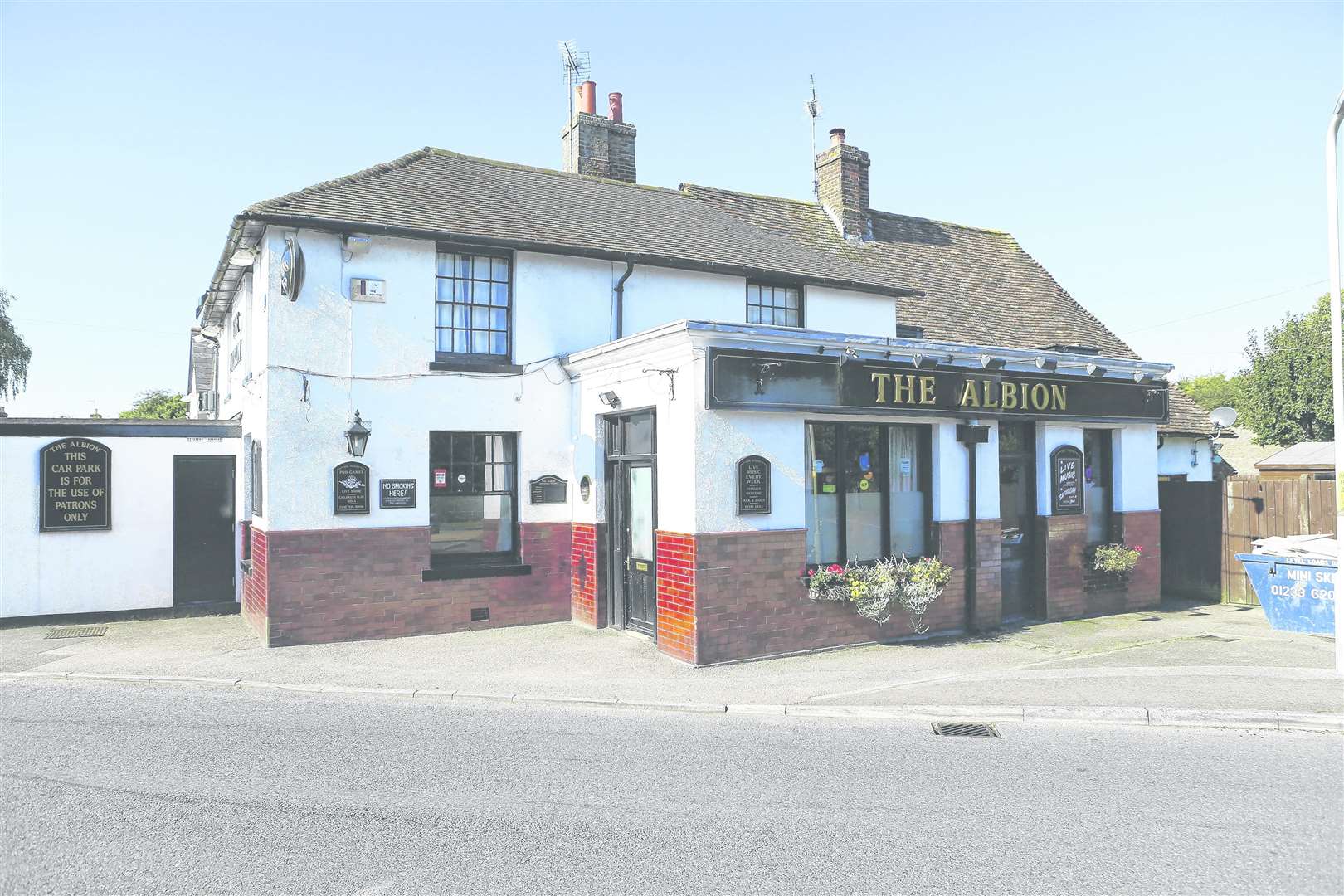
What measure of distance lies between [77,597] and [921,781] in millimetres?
13173

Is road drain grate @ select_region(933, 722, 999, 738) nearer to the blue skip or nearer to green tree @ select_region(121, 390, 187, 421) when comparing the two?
the blue skip

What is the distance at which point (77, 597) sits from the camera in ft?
44.6

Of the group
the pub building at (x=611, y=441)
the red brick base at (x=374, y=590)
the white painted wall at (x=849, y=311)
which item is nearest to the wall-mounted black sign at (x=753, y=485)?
the pub building at (x=611, y=441)

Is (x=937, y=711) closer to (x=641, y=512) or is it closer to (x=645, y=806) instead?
(x=645, y=806)

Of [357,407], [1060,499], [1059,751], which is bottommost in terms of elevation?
[1059,751]

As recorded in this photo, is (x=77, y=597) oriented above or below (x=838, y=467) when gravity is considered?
A: below

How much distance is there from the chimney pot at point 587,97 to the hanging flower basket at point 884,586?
1172 centimetres

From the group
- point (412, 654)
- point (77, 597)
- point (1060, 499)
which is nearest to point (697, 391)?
point (412, 654)

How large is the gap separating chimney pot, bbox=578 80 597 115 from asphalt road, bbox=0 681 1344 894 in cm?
1393

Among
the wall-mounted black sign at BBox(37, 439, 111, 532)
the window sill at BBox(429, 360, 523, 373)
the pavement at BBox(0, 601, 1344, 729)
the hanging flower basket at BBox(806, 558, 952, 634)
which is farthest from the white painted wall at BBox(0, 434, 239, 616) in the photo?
the hanging flower basket at BBox(806, 558, 952, 634)

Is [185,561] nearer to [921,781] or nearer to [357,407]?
[357,407]

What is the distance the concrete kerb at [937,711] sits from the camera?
7.67 m

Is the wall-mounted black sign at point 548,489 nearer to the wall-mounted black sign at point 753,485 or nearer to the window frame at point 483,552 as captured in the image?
the window frame at point 483,552

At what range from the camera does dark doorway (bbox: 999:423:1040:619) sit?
12.9m
